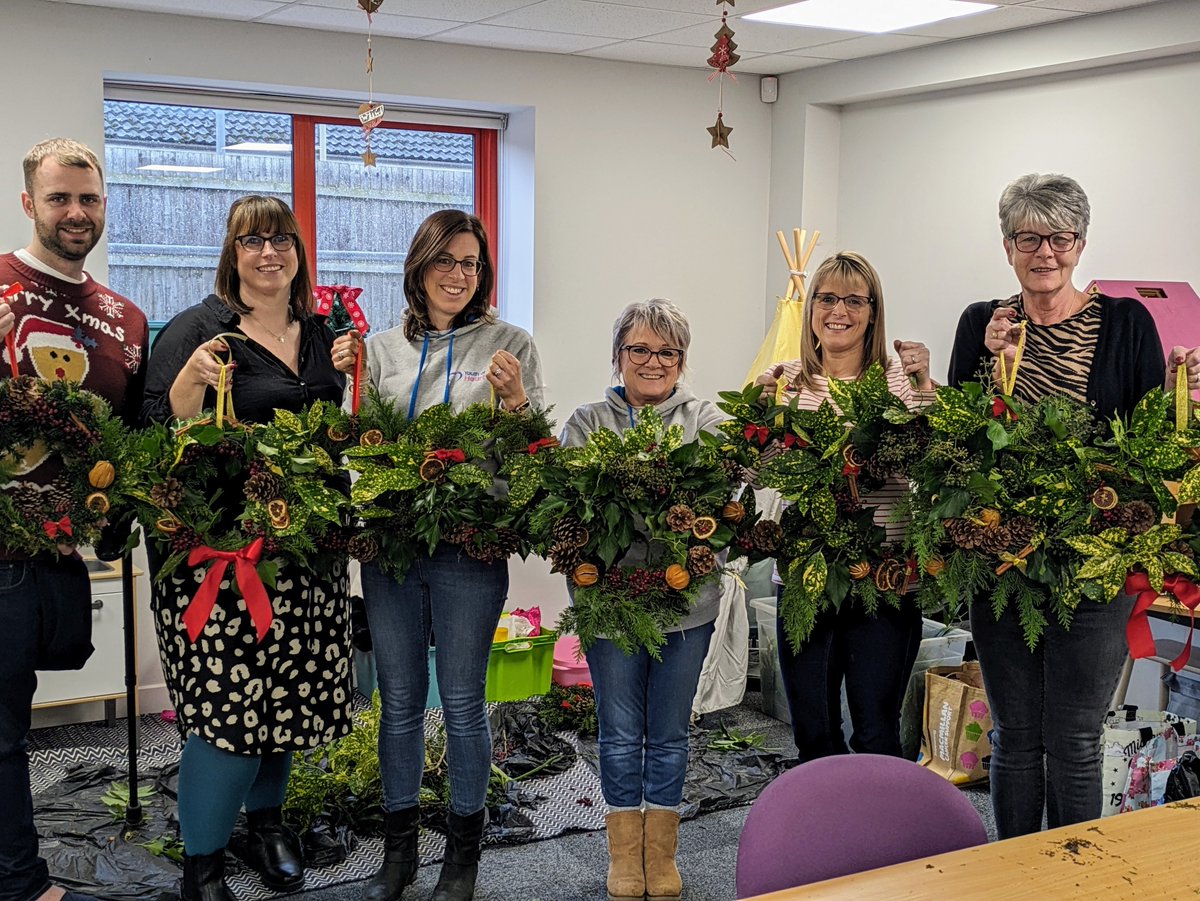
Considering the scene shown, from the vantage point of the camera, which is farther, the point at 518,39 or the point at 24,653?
the point at 518,39

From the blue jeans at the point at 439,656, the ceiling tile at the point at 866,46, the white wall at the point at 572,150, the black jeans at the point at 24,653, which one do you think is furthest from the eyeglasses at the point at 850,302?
the white wall at the point at 572,150

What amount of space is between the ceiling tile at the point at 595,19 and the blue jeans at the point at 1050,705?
8.43 feet

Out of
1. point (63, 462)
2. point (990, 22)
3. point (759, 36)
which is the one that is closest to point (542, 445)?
point (63, 462)

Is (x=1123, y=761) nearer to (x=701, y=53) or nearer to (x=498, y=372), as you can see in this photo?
(x=498, y=372)

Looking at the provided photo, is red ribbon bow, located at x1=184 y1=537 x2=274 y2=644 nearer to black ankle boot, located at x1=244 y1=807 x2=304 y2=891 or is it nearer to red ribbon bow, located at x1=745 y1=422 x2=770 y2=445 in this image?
black ankle boot, located at x1=244 y1=807 x2=304 y2=891

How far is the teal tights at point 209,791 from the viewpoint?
2777 mm

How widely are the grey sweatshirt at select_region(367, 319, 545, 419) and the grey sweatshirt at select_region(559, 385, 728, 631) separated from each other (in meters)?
0.13

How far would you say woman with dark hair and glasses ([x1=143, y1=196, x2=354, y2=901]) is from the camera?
2.73m

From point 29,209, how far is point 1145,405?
246 cm

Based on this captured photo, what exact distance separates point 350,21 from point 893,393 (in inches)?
110

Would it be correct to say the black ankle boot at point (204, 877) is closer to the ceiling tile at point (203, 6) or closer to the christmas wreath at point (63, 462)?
the christmas wreath at point (63, 462)

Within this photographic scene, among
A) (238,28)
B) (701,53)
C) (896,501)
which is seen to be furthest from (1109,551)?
(238,28)

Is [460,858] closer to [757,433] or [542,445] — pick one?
[542,445]

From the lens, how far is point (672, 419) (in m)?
2.98
